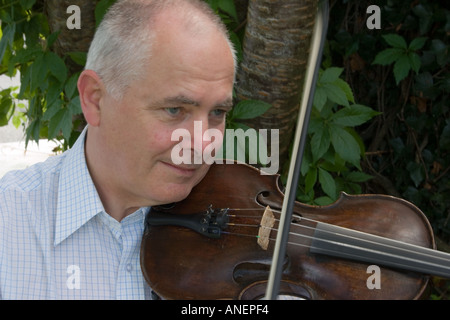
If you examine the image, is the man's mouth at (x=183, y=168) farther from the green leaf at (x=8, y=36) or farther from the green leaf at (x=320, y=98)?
the green leaf at (x=8, y=36)

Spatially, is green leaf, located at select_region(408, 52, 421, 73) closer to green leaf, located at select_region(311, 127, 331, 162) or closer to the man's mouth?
green leaf, located at select_region(311, 127, 331, 162)

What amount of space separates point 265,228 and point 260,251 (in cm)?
5

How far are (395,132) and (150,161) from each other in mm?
1288

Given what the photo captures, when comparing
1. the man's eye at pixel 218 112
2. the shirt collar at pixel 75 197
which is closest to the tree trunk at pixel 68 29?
the shirt collar at pixel 75 197

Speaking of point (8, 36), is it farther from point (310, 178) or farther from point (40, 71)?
point (310, 178)

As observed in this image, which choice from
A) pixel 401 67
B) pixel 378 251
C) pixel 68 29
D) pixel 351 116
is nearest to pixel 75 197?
pixel 378 251

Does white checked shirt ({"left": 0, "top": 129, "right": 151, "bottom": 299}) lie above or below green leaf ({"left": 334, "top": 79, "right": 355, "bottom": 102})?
below

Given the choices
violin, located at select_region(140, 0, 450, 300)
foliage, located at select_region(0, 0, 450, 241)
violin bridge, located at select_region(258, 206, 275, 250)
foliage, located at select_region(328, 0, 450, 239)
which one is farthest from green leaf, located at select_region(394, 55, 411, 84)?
violin bridge, located at select_region(258, 206, 275, 250)

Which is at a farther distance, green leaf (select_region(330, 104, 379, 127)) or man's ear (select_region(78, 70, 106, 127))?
green leaf (select_region(330, 104, 379, 127))

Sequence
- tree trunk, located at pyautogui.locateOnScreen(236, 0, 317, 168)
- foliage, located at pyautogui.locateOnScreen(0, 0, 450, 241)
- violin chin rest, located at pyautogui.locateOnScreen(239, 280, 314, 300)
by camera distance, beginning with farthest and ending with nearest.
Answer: foliage, located at pyautogui.locateOnScreen(0, 0, 450, 241)
tree trunk, located at pyautogui.locateOnScreen(236, 0, 317, 168)
violin chin rest, located at pyautogui.locateOnScreen(239, 280, 314, 300)

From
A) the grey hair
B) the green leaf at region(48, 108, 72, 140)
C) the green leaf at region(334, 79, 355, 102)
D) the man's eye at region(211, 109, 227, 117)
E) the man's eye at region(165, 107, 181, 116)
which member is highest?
the grey hair

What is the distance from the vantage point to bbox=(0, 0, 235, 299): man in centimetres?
88

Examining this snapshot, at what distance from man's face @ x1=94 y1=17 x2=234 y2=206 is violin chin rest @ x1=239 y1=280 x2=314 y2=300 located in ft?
0.64

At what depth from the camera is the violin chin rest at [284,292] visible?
872 mm
